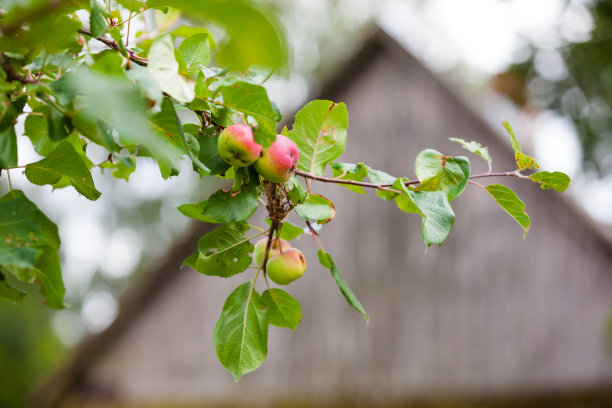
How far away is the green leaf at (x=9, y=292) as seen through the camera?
0.60 meters

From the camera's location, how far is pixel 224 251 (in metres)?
0.72

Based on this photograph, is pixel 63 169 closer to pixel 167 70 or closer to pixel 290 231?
pixel 167 70

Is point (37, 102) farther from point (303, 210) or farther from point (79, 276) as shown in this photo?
point (79, 276)

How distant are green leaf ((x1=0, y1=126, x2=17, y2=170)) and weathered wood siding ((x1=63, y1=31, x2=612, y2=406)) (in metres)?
3.82

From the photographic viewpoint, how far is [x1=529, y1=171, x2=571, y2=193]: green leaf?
737 mm

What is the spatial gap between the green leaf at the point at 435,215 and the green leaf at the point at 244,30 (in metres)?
0.35

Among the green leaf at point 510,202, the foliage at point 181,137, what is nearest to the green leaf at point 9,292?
the foliage at point 181,137

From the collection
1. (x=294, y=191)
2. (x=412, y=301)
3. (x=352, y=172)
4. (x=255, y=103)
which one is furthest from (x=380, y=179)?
(x=412, y=301)

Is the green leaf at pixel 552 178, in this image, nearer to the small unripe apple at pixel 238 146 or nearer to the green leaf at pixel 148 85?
the small unripe apple at pixel 238 146

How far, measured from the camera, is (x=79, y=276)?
559 inches

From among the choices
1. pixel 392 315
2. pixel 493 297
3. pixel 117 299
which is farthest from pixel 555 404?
pixel 117 299

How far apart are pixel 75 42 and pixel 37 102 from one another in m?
0.17

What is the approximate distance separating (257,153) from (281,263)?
0.19m

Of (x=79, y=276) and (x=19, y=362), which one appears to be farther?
(x=79, y=276)
